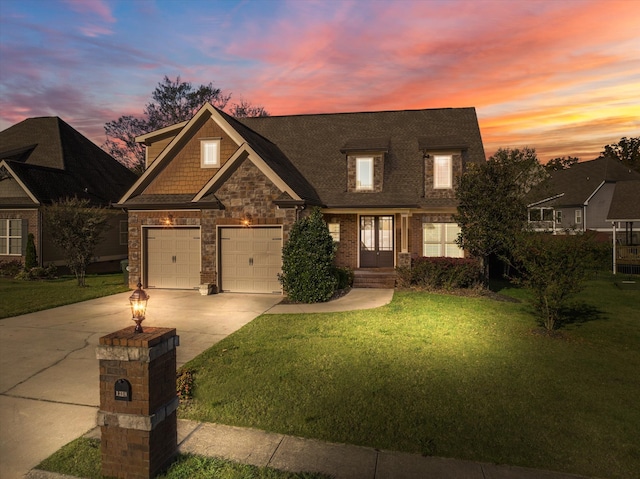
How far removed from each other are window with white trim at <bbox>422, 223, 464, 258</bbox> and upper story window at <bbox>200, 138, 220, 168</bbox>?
9595mm

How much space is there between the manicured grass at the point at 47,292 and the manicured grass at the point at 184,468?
913 cm

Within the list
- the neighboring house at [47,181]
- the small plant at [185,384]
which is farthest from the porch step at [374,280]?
the neighboring house at [47,181]

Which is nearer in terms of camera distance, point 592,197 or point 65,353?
point 65,353

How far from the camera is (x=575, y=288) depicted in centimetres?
945

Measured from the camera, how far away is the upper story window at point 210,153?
16359 millimetres

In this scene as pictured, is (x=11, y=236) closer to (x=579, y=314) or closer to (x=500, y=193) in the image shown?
(x=500, y=193)

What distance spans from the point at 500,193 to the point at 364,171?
660 cm

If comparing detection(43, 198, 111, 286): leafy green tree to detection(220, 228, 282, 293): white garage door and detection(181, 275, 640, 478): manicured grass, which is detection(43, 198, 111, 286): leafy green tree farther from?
detection(181, 275, 640, 478): manicured grass

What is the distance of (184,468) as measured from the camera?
4.14m

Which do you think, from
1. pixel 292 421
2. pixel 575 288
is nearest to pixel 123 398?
pixel 292 421

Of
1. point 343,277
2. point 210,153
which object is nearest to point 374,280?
point 343,277

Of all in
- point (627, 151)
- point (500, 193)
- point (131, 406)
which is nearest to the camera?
point (131, 406)

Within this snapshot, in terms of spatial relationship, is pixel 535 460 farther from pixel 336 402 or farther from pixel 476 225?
pixel 476 225

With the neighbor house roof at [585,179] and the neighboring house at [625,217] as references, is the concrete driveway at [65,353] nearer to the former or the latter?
the neighboring house at [625,217]
